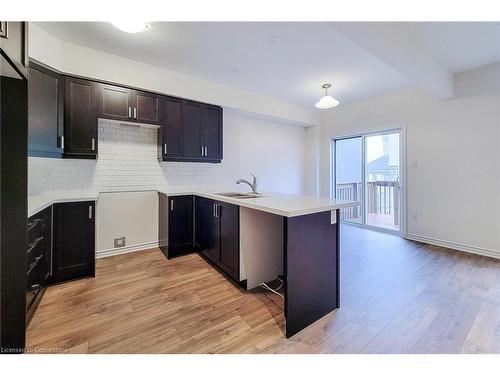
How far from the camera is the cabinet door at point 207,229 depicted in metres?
2.52

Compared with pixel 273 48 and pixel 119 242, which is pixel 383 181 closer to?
pixel 273 48

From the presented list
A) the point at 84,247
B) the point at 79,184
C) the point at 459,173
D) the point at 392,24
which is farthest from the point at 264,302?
the point at 459,173

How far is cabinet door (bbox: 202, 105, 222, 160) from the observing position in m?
3.52

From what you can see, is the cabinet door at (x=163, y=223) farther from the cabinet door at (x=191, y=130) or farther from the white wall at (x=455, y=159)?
the white wall at (x=455, y=159)

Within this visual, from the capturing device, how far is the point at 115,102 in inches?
110

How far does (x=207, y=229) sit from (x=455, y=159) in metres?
3.89

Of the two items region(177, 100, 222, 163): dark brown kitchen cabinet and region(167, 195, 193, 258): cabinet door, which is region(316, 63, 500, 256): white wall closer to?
region(177, 100, 222, 163): dark brown kitchen cabinet

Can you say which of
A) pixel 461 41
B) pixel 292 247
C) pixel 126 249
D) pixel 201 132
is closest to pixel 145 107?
pixel 201 132

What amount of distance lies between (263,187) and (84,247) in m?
3.36

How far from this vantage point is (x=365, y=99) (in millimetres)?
4438

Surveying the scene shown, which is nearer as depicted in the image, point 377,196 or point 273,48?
point 273,48

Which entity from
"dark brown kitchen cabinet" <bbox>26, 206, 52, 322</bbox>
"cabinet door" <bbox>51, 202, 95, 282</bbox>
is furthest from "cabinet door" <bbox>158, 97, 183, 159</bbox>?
"dark brown kitchen cabinet" <bbox>26, 206, 52, 322</bbox>

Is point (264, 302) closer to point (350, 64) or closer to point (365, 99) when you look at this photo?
point (350, 64)

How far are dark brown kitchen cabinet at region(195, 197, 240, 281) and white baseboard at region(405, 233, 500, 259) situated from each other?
345cm
